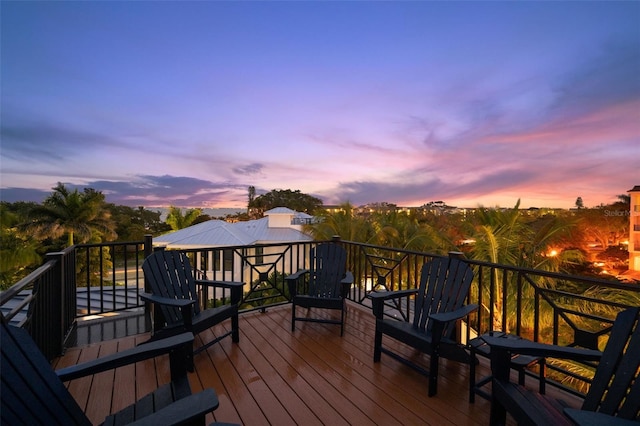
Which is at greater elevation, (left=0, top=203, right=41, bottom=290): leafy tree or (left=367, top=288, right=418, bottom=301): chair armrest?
(left=367, top=288, right=418, bottom=301): chair armrest

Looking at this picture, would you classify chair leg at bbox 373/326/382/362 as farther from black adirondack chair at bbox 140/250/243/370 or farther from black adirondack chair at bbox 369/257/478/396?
black adirondack chair at bbox 140/250/243/370

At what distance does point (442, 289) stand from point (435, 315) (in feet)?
1.45

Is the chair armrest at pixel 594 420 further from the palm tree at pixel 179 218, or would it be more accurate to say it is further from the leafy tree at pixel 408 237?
the palm tree at pixel 179 218

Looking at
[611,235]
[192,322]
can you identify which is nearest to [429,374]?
[192,322]

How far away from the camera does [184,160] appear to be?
40.3 feet

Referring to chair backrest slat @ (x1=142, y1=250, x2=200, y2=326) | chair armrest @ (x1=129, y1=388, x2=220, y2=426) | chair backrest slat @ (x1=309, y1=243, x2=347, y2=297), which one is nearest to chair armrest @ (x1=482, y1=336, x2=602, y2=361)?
chair armrest @ (x1=129, y1=388, x2=220, y2=426)

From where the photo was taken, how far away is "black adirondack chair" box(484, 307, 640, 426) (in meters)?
1.37

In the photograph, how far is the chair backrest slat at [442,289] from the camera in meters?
2.65

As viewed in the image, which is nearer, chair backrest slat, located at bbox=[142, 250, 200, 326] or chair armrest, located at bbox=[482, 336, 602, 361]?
chair armrest, located at bbox=[482, 336, 602, 361]

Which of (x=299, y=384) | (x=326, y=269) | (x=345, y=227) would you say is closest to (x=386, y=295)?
(x=299, y=384)

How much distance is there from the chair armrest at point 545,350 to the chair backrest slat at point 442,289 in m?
0.86

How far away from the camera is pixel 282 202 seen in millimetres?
32719

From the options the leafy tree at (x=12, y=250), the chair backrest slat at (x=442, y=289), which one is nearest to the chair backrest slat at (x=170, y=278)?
the chair backrest slat at (x=442, y=289)

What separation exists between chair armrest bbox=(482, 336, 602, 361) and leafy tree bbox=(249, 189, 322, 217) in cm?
3046
